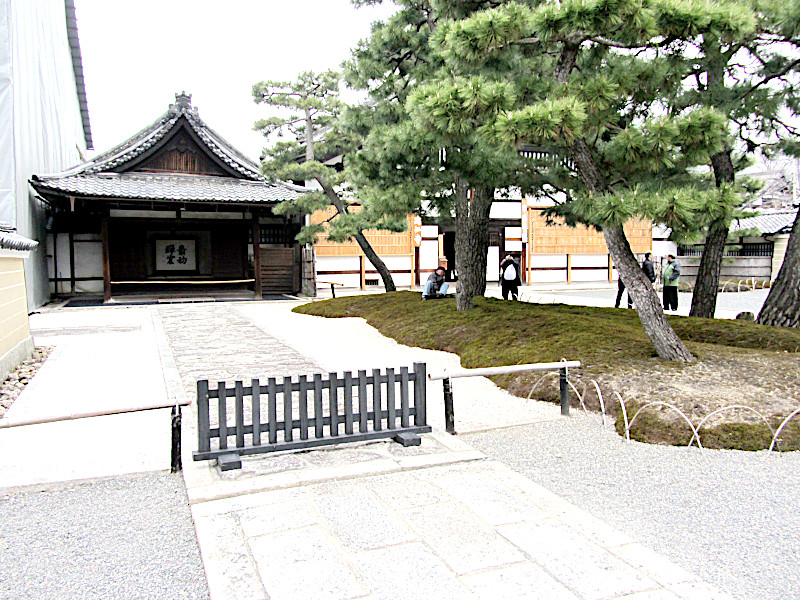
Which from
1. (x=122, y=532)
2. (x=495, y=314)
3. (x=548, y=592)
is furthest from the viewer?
(x=495, y=314)

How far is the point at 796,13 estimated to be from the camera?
6.48 meters

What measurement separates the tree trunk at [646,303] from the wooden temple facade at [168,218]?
499 inches

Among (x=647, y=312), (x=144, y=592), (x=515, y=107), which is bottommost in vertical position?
(x=144, y=592)

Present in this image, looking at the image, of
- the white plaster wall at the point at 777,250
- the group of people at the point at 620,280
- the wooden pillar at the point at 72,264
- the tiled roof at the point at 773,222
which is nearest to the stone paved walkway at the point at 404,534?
the group of people at the point at 620,280

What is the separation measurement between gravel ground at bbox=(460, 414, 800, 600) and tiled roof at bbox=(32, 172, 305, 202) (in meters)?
14.1

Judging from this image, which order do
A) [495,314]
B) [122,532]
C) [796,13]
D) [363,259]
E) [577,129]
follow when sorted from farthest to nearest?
[363,259] < [495,314] < [796,13] < [577,129] < [122,532]

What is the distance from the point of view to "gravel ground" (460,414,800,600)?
2.97 meters

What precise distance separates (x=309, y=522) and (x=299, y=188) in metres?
15.7

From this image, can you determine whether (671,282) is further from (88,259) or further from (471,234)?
(88,259)

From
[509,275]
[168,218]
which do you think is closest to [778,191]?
[509,275]

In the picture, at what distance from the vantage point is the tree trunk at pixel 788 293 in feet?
28.2

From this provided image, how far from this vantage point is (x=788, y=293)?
870 centimetres

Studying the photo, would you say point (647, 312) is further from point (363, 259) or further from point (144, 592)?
point (363, 259)

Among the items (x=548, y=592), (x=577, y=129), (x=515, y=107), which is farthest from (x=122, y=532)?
(x=515, y=107)
